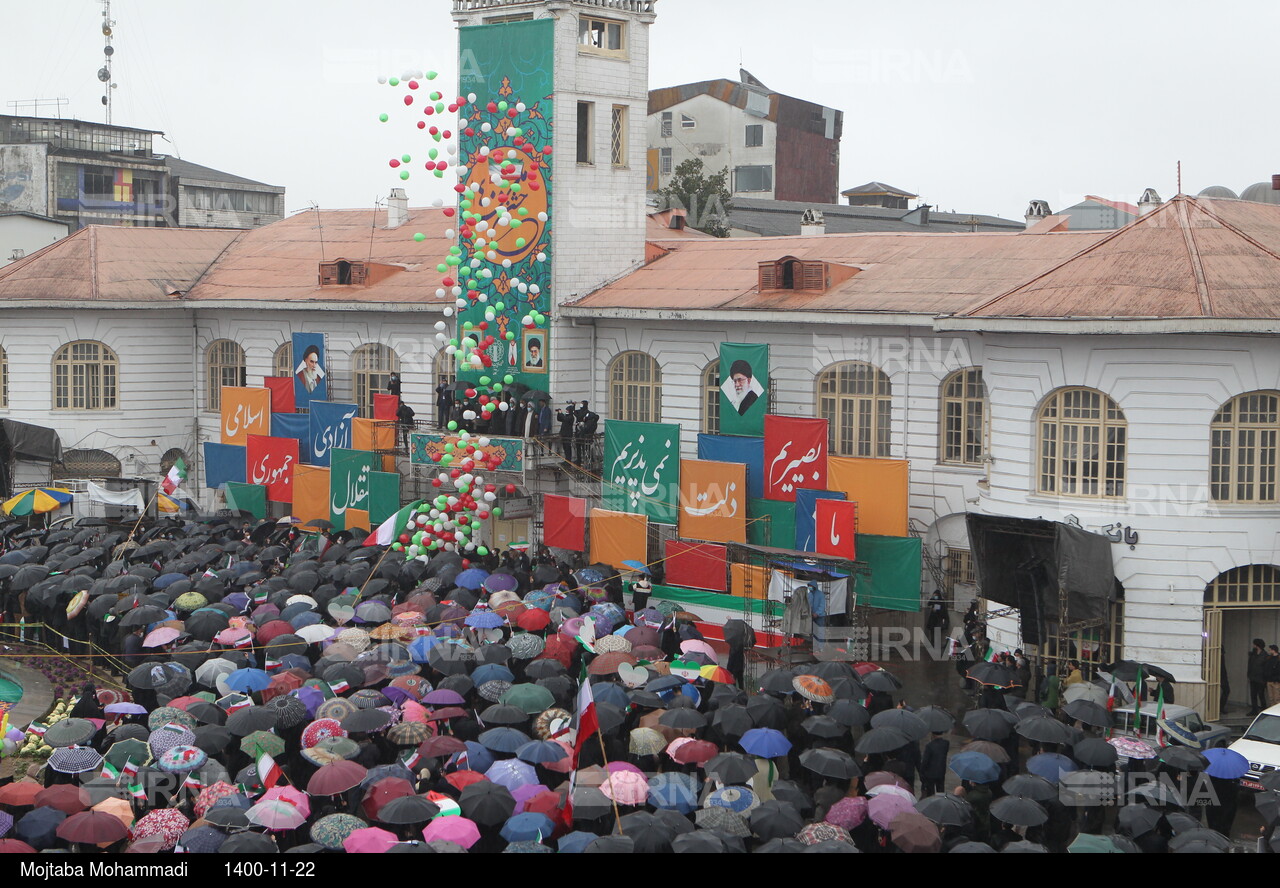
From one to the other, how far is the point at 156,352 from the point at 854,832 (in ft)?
105

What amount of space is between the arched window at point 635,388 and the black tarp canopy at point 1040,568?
10.8m

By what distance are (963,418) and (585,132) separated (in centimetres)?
1205

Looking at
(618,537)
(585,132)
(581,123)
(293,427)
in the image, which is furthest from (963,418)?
(293,427)

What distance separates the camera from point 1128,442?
2595 centimetres

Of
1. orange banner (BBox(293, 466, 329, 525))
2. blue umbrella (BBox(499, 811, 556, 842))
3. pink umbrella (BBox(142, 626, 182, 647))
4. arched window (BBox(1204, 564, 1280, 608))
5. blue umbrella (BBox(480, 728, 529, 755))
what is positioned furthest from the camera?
orange banner (BBox(293, 466, 329, 525))

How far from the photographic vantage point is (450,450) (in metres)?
33.8

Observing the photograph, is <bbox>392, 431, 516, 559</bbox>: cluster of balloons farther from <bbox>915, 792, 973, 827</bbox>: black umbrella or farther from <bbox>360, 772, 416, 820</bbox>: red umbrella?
<bbox>915, 792, 973, 827</bbox>: black umbrella

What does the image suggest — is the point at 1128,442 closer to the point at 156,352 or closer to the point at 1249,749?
the point at 1249,749

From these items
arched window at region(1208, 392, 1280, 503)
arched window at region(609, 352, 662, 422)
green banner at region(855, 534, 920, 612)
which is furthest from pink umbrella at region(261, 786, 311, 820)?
arched window at region(609, 352, 662, 422)

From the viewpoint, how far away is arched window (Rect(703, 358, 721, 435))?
34.1 meters

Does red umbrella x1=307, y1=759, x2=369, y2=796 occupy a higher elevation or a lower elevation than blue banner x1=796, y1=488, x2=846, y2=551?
lower

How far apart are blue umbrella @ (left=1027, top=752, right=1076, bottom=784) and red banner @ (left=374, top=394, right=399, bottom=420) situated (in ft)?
74.9

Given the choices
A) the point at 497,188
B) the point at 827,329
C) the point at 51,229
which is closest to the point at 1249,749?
the point at 827,329

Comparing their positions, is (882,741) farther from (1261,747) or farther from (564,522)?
(564,522)
